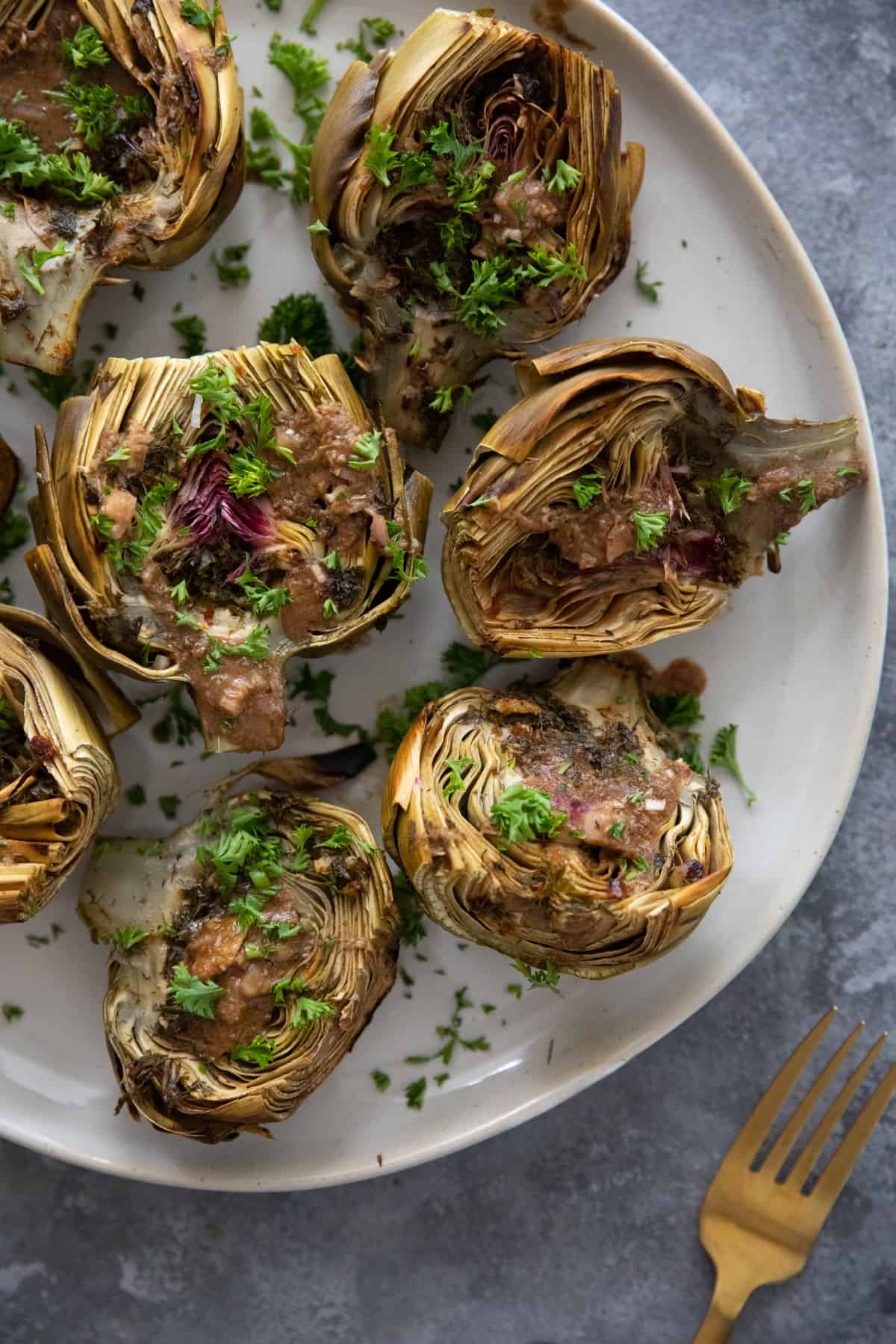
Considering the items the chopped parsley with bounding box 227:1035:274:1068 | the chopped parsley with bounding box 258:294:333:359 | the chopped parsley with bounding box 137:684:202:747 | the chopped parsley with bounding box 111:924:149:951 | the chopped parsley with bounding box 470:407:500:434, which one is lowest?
the chopped parsley with bounding box 227:1035:274:1068

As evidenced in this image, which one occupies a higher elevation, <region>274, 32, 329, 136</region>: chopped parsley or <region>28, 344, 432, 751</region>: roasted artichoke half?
<region>274, 32, 329, 136</region>: chopped parsley

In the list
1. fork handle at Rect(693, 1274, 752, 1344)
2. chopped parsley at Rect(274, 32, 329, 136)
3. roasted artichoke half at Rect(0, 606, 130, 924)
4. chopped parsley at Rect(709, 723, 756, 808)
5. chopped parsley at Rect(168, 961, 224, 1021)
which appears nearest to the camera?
roasted artichoke half at Rect(0, 606, 130, 924)

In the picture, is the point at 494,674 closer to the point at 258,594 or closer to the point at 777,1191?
the point at 258,594

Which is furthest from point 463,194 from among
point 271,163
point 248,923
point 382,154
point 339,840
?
point 248,923

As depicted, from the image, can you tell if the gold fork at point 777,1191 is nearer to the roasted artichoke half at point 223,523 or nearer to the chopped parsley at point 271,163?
the roasted artichoke half at point 223,523

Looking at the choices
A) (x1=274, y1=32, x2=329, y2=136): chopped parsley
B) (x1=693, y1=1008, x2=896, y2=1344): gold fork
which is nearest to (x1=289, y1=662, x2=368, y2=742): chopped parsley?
(x1=274, y1=32, x2=329, y2=136): chopped parsley

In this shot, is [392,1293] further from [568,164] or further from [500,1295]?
[568,164]

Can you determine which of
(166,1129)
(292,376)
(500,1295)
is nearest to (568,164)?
(292,376)

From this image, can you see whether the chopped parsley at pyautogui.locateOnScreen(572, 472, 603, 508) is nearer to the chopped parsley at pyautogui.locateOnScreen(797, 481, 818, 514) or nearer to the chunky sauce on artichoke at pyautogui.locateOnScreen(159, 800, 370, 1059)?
the chopped parsley at pyautogui.locateOnScreen(797, 481, 818, 514)
